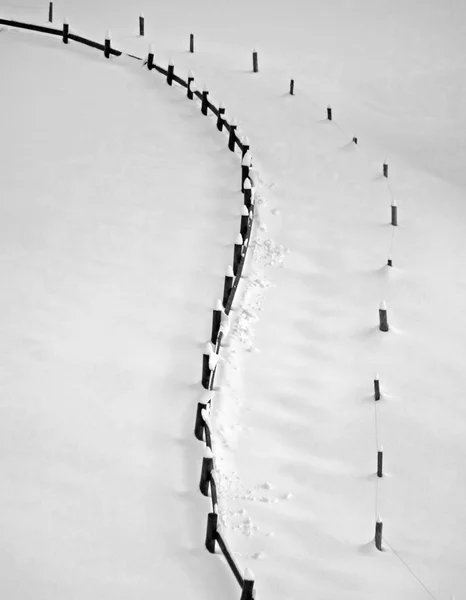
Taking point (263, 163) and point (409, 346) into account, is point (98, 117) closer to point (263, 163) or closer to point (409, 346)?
point (263, 163)

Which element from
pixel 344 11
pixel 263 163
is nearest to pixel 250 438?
pixel 263 163

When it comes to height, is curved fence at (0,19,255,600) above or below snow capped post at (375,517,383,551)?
above

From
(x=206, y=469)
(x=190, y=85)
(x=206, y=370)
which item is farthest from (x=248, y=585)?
(x=190, y=85)

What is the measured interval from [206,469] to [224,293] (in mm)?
3698

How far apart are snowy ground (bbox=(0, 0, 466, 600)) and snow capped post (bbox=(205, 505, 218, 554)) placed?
142mm

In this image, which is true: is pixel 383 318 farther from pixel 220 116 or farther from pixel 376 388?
pixel 220 116

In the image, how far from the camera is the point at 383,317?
12.9 metres

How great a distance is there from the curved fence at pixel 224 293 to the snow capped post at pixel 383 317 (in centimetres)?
219

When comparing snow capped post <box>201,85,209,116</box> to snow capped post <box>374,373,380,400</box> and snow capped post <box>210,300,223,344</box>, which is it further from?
snow capped post <box>374,373,380,400</box>

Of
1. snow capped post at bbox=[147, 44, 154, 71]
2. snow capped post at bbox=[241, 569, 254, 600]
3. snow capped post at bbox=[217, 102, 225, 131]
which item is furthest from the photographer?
snow capped post at bbox=[147, 44, 154, 71]

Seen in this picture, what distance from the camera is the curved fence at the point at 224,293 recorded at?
8523 mm

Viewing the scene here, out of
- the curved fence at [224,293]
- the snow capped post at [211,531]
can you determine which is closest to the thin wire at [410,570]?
the curved fence at [224,293]

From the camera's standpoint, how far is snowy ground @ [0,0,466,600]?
941 cm

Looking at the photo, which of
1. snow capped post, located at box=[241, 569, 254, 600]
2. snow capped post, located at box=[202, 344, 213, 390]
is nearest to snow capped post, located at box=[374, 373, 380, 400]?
snow capped post, located at box=[202, 344, 213, 390]
